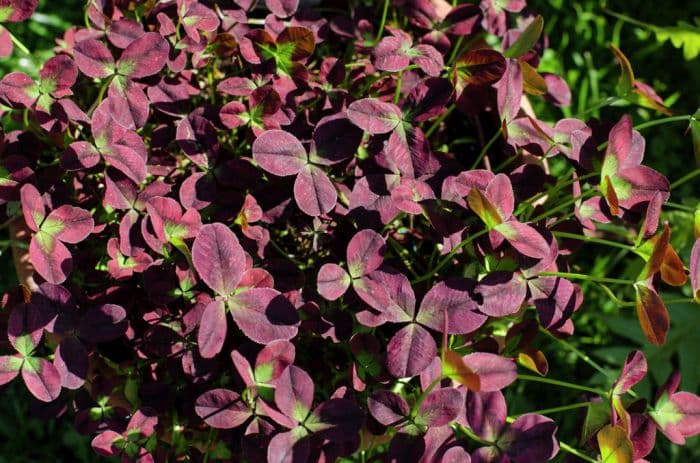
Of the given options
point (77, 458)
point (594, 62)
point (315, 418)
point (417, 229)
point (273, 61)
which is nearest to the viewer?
point (315, 418)

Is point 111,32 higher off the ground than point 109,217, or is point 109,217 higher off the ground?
point 111,32

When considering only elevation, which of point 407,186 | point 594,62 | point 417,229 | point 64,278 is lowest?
point 594,62

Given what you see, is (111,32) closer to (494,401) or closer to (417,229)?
(417,229)

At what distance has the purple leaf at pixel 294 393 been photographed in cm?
101

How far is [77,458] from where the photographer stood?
6.18ft

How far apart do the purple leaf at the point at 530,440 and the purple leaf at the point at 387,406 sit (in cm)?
15

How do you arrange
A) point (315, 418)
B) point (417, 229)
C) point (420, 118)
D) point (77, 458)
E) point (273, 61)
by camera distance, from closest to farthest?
point (315, 418) → point (420, 118) → point (273, 61) → point (417, 229) → point (77, 458)

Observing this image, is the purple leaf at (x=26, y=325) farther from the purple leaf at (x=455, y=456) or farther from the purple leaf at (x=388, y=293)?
the purple leaf at (x=455, y=456)

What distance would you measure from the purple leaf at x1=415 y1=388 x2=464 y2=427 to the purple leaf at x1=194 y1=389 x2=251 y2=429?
25 centimetres

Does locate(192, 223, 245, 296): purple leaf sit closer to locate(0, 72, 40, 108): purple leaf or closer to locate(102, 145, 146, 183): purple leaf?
locate(102, 145, 146, 183): purple leaf


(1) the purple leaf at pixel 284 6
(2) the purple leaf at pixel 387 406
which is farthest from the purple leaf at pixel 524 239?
(1) the purple leaf at pixel 284 6

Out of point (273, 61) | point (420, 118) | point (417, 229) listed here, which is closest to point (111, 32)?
point (273, 61)

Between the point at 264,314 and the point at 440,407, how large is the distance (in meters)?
0.27

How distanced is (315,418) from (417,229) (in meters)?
0.47
